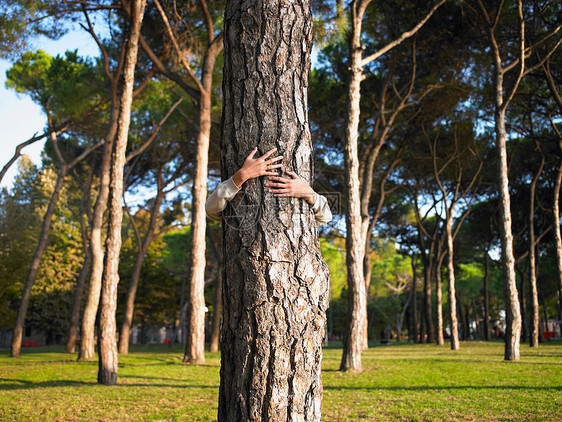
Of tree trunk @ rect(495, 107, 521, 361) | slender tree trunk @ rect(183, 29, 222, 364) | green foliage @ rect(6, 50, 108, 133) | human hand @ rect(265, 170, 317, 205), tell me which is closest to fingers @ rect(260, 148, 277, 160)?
human hand @ rect(265, 170, 317, 205)

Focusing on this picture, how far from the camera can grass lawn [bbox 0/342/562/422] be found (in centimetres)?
504

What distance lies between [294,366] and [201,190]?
939cm

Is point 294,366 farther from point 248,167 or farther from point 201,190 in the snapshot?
point 201,190

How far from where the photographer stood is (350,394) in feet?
20.9

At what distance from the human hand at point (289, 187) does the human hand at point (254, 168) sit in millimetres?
47

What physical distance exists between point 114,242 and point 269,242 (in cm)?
668

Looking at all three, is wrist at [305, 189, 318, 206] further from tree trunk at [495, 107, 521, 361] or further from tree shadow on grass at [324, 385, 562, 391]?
tree trunk at [495, 107, 521, 361]

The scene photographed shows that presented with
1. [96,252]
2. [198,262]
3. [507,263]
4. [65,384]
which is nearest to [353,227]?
[198,262]

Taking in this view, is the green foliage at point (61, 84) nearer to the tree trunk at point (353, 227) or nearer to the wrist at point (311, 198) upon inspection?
the tree trunk at point (353, 227)

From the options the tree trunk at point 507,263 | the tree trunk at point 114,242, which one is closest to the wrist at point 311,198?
the tree trunk at point 114,242

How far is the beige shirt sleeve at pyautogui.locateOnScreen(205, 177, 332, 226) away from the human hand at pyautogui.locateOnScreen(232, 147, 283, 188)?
0.15 ft

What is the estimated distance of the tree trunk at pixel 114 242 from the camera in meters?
7.71

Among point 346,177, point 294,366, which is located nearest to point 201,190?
point 346,177

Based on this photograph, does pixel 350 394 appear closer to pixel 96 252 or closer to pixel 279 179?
pixel 279 179
